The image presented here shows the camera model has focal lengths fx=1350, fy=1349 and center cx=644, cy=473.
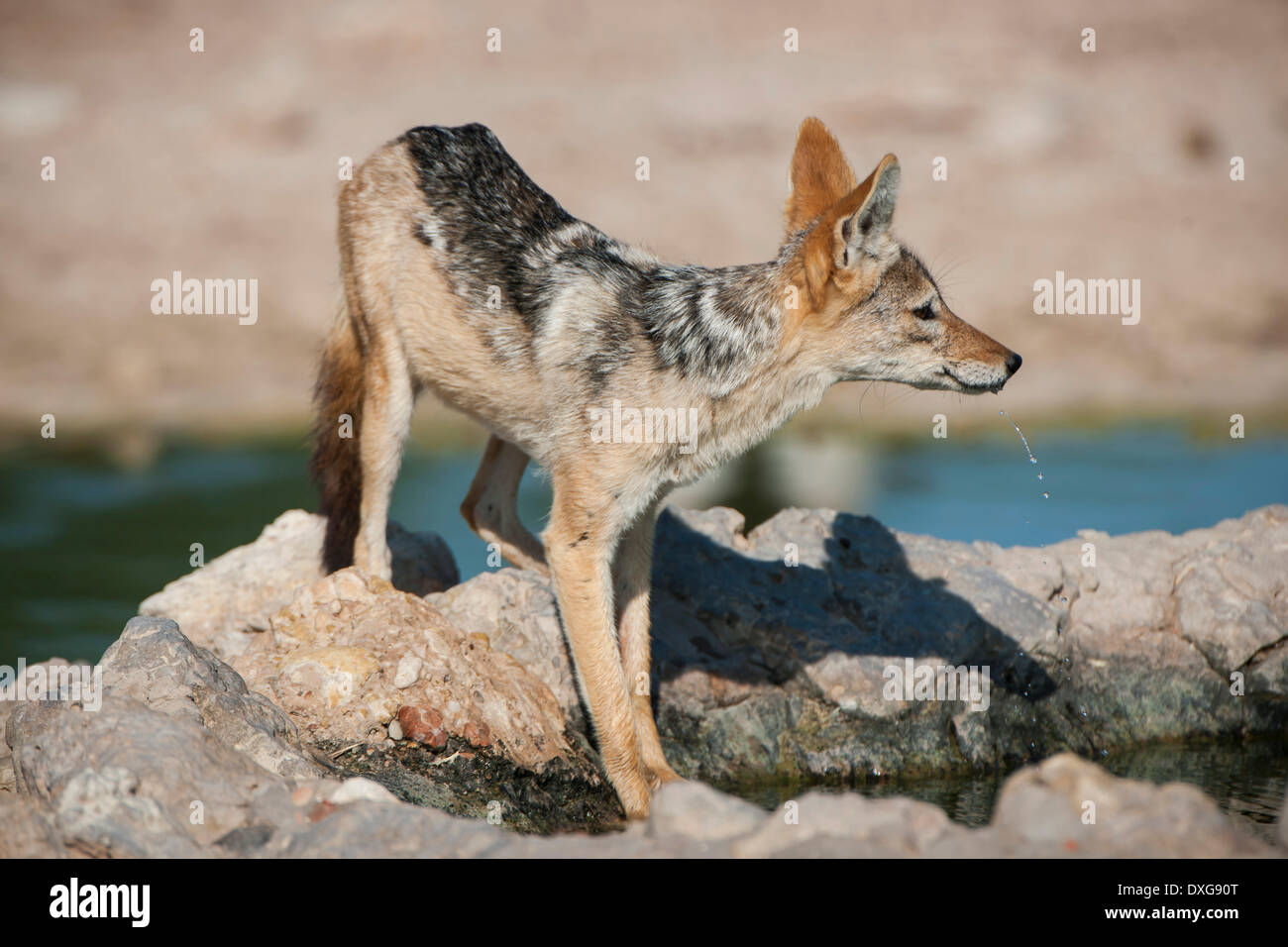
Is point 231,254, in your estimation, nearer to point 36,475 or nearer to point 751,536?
point 36,475

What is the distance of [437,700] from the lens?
6.41m

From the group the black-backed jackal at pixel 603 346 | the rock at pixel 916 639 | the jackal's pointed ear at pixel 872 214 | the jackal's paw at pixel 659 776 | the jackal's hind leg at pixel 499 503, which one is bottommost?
the jackal's paw at pixel 659 776

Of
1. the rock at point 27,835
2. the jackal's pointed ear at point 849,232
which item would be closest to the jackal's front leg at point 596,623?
the jackal's pointed ear at point 849,232

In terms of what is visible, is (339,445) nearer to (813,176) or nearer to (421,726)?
(421,726)

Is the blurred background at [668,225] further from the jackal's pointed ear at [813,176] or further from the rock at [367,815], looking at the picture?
the rock at [367,815]

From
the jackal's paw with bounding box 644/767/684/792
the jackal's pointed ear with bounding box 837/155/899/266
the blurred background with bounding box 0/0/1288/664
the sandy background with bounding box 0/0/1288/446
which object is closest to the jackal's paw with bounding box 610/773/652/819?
the jackal's paw with bounding box 644/767/684/792

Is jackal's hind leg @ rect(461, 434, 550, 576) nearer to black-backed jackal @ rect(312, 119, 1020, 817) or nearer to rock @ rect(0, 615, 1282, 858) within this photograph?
black-backed jackal @ rect(312, 119, 1020, 817)

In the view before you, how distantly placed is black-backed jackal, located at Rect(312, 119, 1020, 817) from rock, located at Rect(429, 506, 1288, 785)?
590 millimetres

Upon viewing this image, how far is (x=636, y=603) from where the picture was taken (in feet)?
23.5

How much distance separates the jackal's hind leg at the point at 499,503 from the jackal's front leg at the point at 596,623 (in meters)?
1.76

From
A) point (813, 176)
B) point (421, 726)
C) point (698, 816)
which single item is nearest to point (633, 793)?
point (421, 726)

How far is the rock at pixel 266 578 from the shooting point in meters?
8.10

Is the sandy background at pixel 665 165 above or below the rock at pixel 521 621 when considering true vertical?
above
